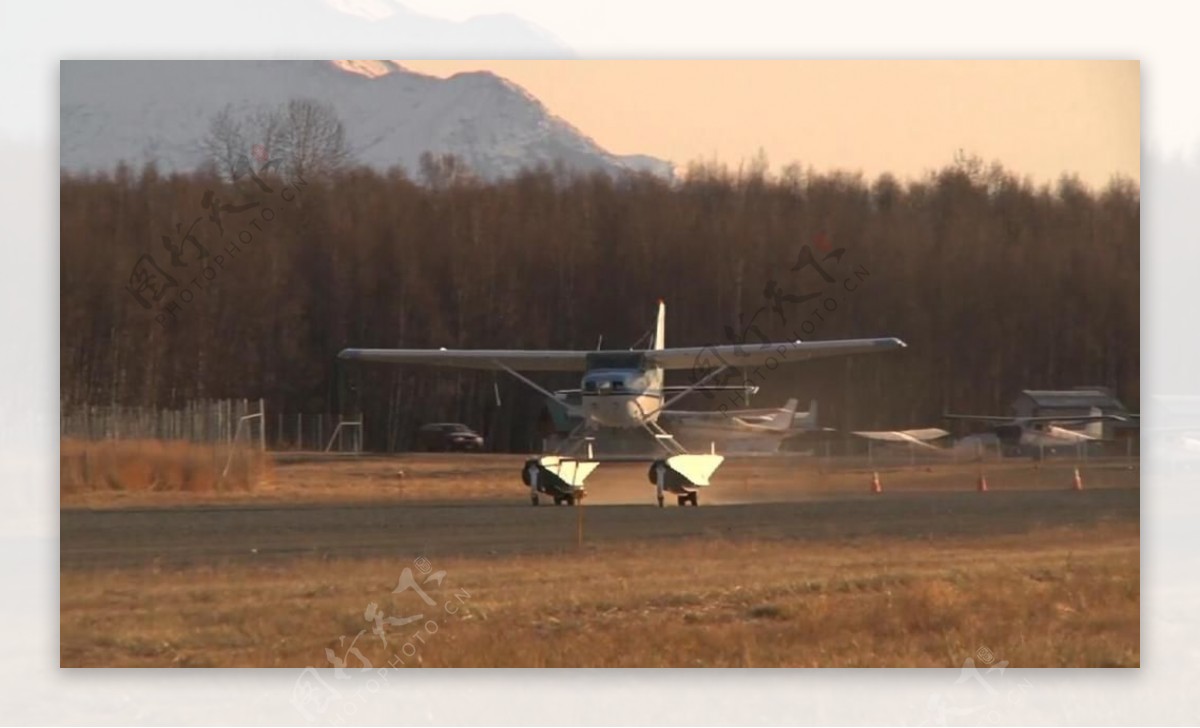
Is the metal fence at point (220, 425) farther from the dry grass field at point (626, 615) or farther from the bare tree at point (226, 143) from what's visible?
the bare tree at point (226, 143)

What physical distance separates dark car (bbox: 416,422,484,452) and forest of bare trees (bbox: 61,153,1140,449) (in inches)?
10.2

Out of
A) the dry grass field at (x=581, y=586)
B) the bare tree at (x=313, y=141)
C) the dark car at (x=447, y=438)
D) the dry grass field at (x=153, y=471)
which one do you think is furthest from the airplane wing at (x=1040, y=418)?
the dry grass field at (x=153, y=471)

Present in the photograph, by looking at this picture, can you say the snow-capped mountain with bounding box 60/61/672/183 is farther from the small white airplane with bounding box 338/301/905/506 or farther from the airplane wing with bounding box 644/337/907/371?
the small white airplane with bounding box 338/301/905/506

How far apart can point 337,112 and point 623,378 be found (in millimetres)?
6857

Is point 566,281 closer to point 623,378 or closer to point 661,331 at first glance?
point 623,378

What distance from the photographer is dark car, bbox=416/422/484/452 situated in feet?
60.2

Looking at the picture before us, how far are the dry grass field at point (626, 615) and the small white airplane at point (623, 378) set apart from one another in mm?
4599

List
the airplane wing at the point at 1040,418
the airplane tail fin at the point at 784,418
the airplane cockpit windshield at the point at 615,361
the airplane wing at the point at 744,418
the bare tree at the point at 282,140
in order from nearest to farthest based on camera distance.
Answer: the bare tree at the point at 282,140, the airplane wing at the point at 1040,418, the airplane cockpit windshield at the point at 615,361, the airplane tail fin at the point at 784,418, the airplane wing at the point at 744,418

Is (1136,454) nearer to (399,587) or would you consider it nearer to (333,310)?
(399,587)

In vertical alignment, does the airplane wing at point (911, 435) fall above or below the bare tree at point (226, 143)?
below

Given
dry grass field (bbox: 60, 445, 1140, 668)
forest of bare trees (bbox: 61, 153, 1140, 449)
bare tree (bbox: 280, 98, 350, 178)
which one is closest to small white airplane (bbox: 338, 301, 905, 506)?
forest of bare trees (bbox: 61, 153, 1140, 449)

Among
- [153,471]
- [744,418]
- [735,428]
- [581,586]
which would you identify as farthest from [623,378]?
[581,586]

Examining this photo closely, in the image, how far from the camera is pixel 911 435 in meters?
19.0

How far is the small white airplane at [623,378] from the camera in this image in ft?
54.2
